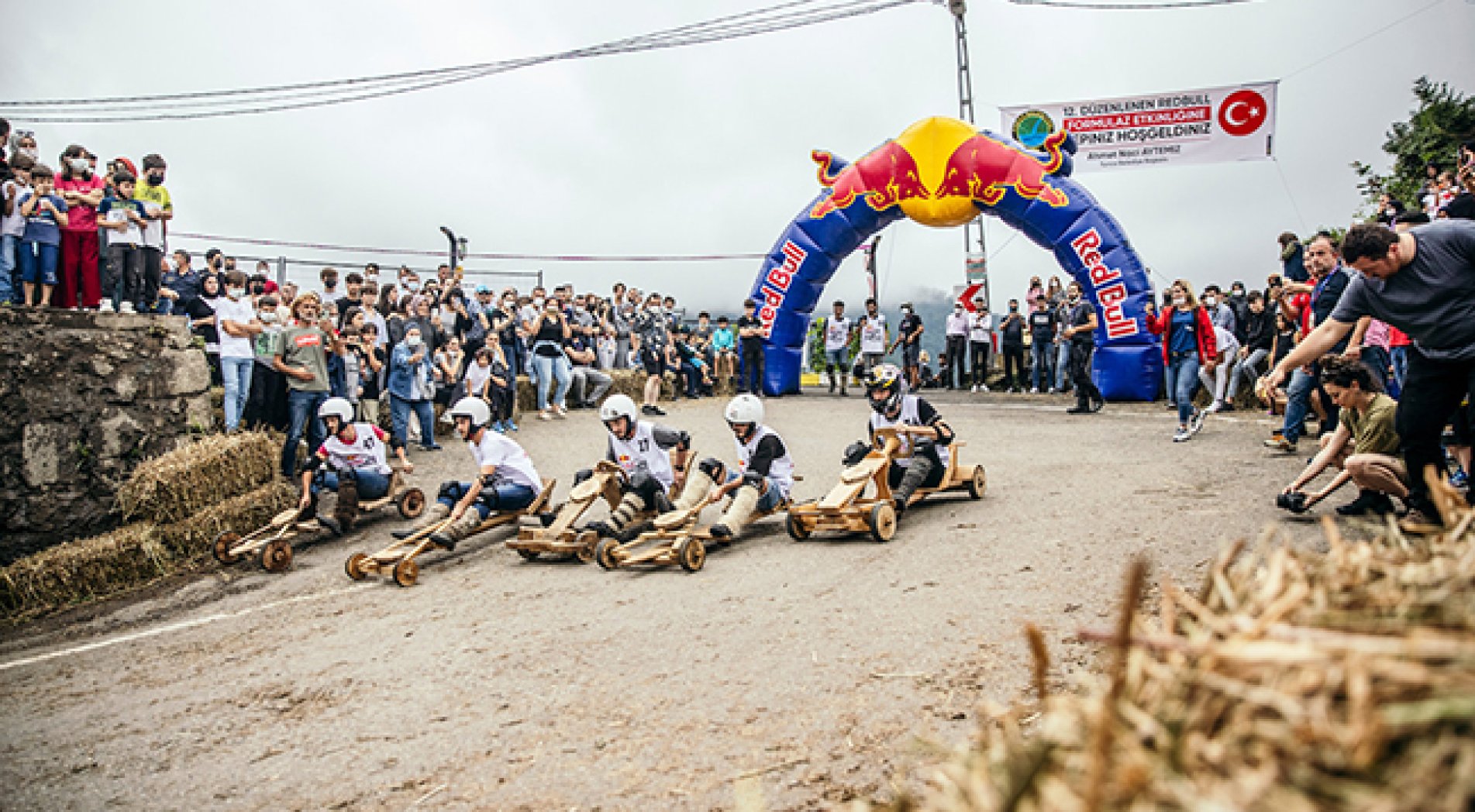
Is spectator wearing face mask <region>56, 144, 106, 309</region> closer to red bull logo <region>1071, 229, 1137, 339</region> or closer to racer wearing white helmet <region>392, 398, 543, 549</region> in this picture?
racer wearing white helmet <region>392, 398, 543, 549</region>

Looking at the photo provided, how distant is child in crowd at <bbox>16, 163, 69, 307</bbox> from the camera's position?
8961mm

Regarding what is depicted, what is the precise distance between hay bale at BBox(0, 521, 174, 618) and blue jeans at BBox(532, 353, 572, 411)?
673cm

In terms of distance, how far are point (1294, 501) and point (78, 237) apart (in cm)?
1195

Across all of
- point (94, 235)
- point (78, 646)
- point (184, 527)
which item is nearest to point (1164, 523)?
point (78, 646)

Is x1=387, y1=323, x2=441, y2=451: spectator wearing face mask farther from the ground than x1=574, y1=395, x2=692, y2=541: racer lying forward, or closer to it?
farther from the ground

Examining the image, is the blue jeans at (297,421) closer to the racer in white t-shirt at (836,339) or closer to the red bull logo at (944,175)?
the red bull logo at (944,175)

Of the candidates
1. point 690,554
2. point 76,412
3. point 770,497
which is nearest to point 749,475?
point 770,497

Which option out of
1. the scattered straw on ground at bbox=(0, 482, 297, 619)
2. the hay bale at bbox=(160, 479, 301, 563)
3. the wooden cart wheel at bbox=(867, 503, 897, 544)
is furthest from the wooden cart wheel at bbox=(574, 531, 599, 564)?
the scattered straw on ground at bbox=(0, 482, 297, 619)

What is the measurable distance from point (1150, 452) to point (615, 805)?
8.39 m

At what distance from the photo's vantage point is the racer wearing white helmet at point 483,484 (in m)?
8.17

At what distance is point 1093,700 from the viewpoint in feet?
4.15

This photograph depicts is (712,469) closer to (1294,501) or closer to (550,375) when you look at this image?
(1294,501)

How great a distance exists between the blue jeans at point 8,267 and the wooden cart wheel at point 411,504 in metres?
4.48

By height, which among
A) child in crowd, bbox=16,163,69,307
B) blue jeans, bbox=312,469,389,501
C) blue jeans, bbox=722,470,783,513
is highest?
child in crowd, bbox=16,163,69,307
